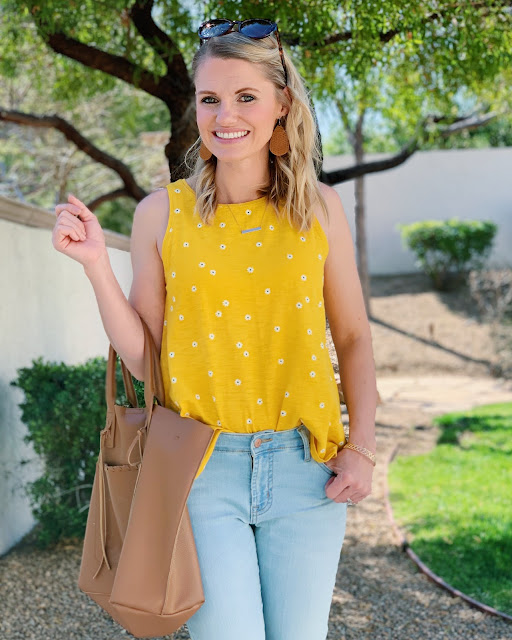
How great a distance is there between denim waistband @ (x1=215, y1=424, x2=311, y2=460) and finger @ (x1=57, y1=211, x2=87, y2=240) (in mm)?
528

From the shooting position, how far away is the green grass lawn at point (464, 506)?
463 centimetres

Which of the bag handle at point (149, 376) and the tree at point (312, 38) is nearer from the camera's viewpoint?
the bag handle at point (149, 376)

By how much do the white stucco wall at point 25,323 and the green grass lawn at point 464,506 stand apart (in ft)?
7.77

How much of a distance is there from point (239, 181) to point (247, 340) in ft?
1.30

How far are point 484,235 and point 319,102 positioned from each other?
10913mm

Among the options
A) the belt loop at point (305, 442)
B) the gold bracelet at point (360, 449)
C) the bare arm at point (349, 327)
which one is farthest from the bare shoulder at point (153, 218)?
the gold bracelet at point (360, 449)

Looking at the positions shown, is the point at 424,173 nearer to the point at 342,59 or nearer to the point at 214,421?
the point at 342,59

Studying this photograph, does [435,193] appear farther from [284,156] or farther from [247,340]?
[247,340]

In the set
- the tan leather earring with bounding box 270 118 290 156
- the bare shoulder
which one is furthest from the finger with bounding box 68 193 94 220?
the tan leather earring with bounding box 270 118 290 156

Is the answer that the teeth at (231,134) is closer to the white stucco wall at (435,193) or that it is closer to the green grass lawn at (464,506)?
the green grass lawn at (464,506)

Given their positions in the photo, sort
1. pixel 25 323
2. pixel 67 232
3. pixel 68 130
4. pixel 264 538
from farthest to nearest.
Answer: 1. pixel 68 130
2. pixel 25 323
3. pixel 264 538
4. pixel 67 232

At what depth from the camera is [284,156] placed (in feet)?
6.75

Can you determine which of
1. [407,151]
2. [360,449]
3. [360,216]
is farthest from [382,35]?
[360,216]

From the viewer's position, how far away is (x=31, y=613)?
4.05 m
